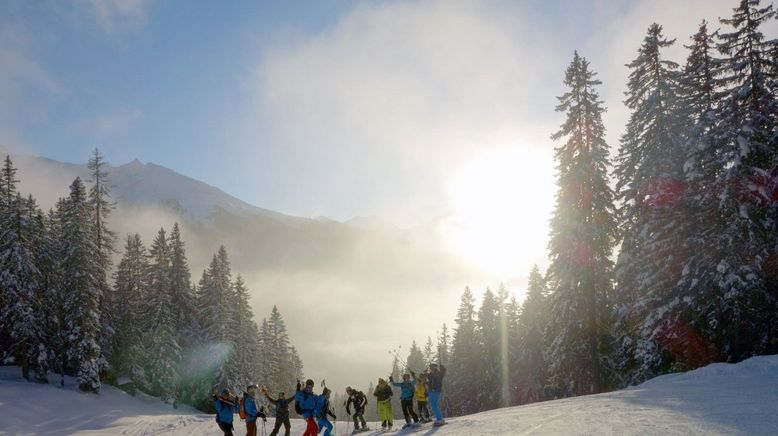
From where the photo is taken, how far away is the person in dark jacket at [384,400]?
1798 cm

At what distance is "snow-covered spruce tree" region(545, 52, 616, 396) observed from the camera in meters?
25.9

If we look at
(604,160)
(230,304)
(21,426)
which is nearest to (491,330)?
(230,304)

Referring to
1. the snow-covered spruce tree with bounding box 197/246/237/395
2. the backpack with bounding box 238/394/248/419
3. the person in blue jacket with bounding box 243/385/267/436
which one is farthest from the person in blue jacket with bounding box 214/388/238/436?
the snow-covered spruce tree with bounding box 197/246/237/395

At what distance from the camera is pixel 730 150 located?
70.0 feet

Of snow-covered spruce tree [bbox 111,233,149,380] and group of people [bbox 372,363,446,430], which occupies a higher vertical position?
snow-covered spruce tree [bbox 111,233,149,380]

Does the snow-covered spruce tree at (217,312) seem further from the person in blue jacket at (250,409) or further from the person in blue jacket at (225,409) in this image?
the person in blue jacket at (225,409)

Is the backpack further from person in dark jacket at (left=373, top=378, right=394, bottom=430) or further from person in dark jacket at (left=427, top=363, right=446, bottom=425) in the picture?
person in dark jacket at (left=427, top=363, right=446, bottom=425)

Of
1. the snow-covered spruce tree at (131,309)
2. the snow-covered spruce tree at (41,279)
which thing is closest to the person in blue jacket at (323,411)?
the snow-covered spruce tree at (41,279)

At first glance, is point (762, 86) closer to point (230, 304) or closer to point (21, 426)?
point (21, 426)

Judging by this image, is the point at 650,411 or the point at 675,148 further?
the point at 675,148

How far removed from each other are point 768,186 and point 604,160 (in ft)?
24.8

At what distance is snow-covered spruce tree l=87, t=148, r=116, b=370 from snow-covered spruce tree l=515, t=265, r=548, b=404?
38.8m

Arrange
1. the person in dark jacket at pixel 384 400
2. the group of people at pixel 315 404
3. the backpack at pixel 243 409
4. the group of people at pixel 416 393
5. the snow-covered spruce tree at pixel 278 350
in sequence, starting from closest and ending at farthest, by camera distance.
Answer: the group of people at pixel 315 404, the backpack at pixel 243 409, the group of people at pixel 416 393, the person in dark jacket at pixel 384 400, the snow-covered spruce tree at pixel 278 350

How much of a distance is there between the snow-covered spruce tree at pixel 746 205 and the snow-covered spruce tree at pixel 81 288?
4238cm
